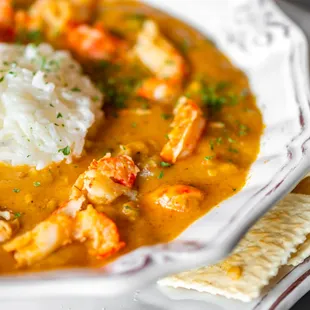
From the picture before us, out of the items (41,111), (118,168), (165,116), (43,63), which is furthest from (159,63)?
(118,168)

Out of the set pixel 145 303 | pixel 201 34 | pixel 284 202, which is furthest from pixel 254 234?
pixel 201 34

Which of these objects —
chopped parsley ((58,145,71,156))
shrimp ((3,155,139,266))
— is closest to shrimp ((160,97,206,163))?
shrimp ((3,155,139,266))

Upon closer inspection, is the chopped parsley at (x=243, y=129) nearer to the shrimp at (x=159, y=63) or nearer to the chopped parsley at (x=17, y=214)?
the shrimp at (x=159, y=63)

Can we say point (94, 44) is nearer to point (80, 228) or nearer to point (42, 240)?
point (80, 228)

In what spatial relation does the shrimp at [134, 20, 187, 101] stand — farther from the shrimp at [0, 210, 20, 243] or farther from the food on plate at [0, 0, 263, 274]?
the shrimp at [0, 210, 20, 243]

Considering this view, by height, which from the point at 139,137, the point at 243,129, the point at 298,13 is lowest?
the point at 139,137

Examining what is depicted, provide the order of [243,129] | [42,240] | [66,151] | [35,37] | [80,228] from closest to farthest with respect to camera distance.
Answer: [42,240]
[80,228]
[66,151]
[243,129]
[35,37]
